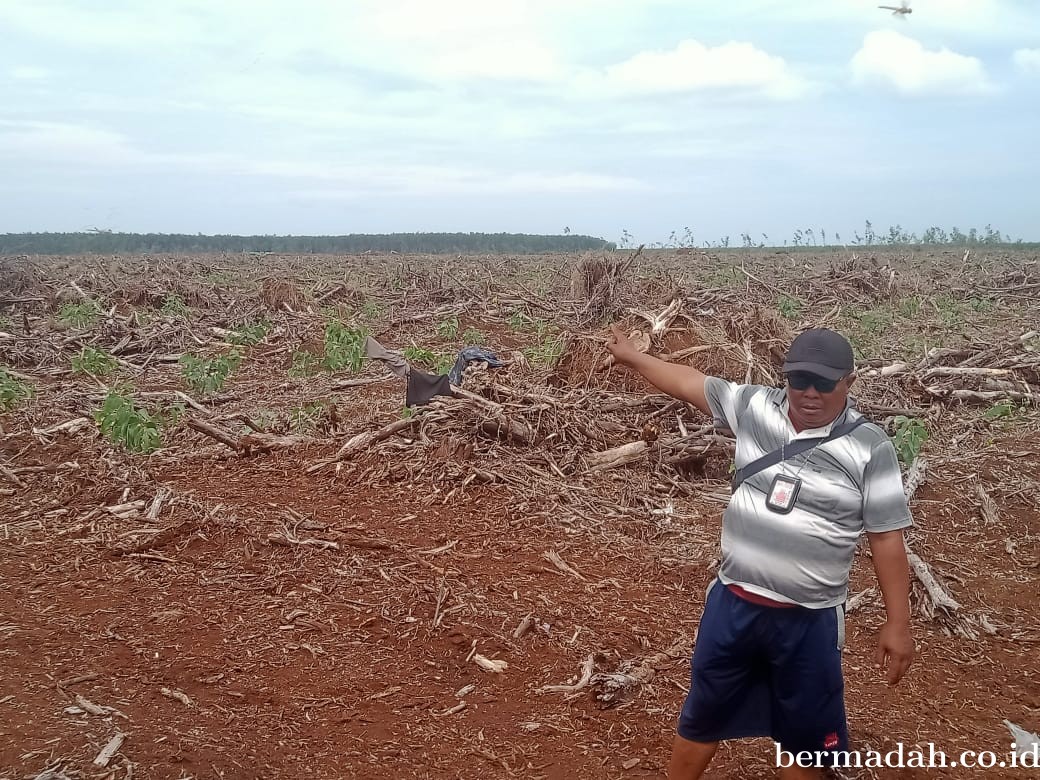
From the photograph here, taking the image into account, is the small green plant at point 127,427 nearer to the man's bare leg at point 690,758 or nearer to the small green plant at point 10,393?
the small green plant at point 10,393

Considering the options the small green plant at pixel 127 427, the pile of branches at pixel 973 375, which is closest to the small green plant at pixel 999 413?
the pile of branches at pixel 973 375

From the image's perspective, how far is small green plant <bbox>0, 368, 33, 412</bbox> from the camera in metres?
7.62

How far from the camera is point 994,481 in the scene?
5.60m

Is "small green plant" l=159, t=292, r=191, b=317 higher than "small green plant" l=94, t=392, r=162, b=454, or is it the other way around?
"small green plant" l=159, t=292, r=191, b=317

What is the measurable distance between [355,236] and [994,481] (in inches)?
3152

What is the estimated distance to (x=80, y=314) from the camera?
1285 centimetres

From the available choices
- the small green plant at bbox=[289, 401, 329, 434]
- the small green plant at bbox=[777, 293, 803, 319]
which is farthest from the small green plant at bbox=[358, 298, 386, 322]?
the small green plant at bbox=[289, 401, 329, 434]

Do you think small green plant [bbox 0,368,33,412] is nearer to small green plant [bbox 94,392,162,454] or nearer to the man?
small green plant [bbox 94,392,162,454]

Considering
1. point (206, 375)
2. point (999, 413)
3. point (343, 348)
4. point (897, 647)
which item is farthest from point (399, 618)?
point (343, 348)

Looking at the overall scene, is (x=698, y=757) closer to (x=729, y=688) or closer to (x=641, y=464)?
(x=729, y=688)

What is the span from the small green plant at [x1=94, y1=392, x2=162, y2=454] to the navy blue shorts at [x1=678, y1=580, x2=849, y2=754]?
16.2 feet

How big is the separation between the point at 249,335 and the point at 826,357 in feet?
37.3

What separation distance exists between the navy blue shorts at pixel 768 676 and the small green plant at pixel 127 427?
4.95m

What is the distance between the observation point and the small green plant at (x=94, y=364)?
9.88 metres
